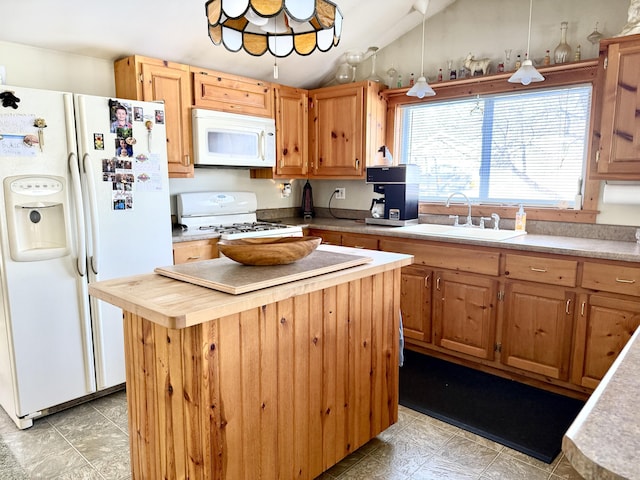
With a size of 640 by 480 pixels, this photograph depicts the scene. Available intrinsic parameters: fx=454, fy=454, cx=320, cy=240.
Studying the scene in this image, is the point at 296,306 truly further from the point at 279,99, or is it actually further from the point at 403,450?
the point at 279,99

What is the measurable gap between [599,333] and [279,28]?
7.68ft

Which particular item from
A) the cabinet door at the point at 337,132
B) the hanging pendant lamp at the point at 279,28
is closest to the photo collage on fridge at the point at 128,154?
the hanging pendant lamp at the point at 279,28

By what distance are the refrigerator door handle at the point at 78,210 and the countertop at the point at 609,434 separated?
8.02 feet

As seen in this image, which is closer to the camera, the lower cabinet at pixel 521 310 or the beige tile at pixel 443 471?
the beige tile at pixel 443 471

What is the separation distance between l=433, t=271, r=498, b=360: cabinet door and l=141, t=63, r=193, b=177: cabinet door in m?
2.02

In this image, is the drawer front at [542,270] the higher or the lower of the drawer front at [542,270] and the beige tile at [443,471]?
the higher

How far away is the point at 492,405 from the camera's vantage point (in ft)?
8.72

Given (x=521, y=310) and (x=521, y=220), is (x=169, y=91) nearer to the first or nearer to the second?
(x=521, y=220)

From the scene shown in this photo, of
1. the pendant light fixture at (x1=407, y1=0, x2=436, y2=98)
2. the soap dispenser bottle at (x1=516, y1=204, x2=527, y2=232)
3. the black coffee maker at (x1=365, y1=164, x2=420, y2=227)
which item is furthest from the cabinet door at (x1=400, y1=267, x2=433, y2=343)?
the pendant light fixture at (x1=407, y1=0, x2=436, y2=98)

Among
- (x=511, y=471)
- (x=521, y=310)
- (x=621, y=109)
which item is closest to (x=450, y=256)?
(x=521, y=310)

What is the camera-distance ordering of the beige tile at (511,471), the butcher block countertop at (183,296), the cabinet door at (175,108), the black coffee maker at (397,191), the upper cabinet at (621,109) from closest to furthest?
the butcher block countertop at (183,296) < the beige tile at (511,471) < the upper cabinet at (621,109) < the cabinet door at (175,108) < the black coffee maker at (397,191)

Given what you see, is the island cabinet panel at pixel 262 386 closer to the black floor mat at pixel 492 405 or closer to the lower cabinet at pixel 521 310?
the black floor mat at pixel 492 405

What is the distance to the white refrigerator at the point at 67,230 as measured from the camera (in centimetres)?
228

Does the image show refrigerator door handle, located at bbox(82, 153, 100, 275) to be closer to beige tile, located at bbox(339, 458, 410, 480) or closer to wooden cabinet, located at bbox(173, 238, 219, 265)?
wooden cabinet, located at bbox(173, 238, 219, 265)
